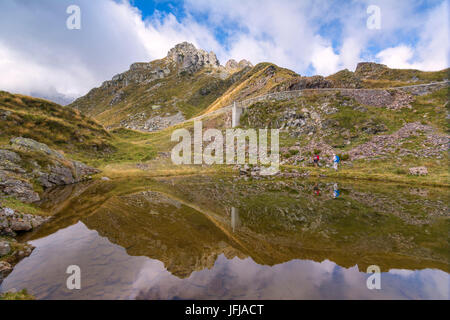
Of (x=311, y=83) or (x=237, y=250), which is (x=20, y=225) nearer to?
(x=237, y=250)

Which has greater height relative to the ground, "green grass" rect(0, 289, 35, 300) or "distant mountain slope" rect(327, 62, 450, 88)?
"distant mountain slope" rect(327, 62, 450, 88)

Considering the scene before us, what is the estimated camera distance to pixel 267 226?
11.6 m

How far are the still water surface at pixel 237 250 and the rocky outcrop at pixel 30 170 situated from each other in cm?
253

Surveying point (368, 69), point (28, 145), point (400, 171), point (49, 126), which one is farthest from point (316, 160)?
point (368, 69)

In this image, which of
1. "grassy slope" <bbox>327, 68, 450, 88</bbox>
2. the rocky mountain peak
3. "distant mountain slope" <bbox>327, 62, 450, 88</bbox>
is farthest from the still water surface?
the rocky mountain peak

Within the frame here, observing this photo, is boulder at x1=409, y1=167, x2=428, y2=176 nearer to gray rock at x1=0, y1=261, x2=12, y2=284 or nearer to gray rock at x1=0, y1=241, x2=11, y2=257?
gray rock at x1=0, y1=261, x2=12, y2=284

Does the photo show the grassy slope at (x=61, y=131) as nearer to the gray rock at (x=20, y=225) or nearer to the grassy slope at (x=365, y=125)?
the gray rock at (x=20, y=225)

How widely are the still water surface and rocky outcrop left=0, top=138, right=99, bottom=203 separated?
253 centimetres

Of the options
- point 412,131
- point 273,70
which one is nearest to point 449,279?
Answer: point 412,131

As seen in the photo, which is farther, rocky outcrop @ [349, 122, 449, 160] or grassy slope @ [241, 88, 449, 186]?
rocky outcrop @ [349, 122, 449, 160]

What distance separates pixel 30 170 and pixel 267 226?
24999 millimetres

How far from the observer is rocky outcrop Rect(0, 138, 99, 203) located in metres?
14.7
